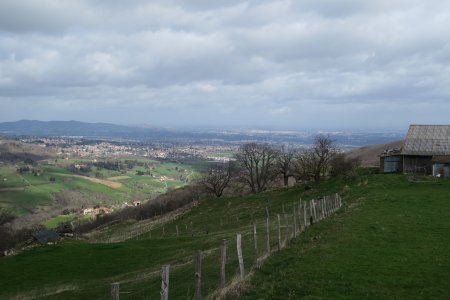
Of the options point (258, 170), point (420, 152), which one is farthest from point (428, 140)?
point (258, 170)

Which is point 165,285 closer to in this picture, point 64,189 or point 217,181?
point 217,181

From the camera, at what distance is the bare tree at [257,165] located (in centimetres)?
7494

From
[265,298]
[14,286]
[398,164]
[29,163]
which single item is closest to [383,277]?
[265,298]

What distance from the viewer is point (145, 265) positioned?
84.4 ft

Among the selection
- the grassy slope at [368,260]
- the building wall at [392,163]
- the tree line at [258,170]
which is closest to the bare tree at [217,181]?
the tree line at [258,170]

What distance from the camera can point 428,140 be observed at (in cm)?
5181

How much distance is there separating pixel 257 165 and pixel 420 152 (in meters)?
30.9

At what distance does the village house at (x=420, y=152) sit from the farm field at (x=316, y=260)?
8.24m

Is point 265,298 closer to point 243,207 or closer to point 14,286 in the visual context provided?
point 14,286

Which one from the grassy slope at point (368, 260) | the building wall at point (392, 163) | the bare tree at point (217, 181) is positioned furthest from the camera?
the bare tree at point (217, 181)

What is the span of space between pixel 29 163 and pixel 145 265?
190m

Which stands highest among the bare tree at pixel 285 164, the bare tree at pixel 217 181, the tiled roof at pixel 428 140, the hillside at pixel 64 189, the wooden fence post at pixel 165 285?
the tiled roof at pixel 428 140

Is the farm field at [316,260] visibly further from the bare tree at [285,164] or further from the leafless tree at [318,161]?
the bare tree at [285,164]

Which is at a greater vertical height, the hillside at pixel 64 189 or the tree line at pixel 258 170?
the tree line at pixel 258 170
